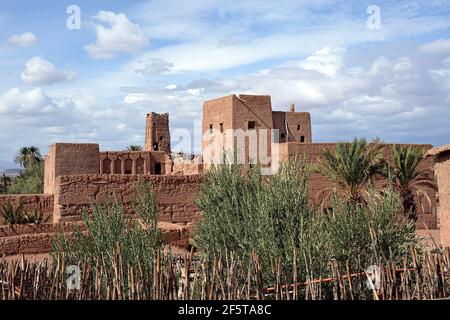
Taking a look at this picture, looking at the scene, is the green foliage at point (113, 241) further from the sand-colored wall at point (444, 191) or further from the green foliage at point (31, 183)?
the green foliage at point (31, 183)

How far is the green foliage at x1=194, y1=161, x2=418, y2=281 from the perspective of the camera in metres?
9.07

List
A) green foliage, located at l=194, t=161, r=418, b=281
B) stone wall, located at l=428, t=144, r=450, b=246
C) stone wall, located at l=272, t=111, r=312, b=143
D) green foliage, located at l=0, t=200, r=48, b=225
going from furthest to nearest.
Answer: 1. stone wall, located at l=272, t=111, r=312, b=143
2. green foliage, located at l=0, t=200, r=48, b=225
3. stone wall, located at l=428, t=144, r=450, b=246
4. green foliage, located at l=194, t=161, r=418, b=281

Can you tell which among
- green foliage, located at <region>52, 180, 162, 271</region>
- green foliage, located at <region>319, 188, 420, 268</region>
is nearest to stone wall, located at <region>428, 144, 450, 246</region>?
green foliage, located at <region>319, 188, 420, 268</region>

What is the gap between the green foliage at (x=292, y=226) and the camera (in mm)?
9070

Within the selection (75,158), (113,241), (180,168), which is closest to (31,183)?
(180,168)

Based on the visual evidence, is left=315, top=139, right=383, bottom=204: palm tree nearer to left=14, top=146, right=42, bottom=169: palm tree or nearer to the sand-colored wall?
the sand-colored wall

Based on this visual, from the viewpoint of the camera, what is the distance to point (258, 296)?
636 cm

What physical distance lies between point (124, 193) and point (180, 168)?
13.8 meters

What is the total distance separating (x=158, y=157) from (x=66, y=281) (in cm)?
2502

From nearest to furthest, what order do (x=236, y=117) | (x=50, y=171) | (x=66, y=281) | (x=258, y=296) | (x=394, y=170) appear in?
(x=258, y=296)
(x=66, y=281)
(x=394, y=170)
(x=50, y=171)
(x=236, y=117)

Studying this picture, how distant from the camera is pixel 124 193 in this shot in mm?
14828
